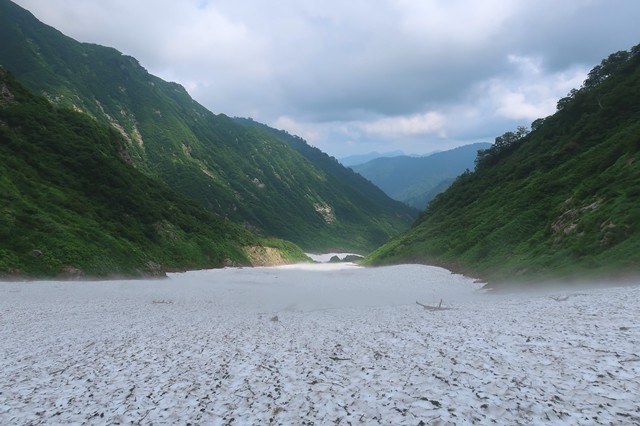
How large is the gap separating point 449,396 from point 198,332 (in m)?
15.0

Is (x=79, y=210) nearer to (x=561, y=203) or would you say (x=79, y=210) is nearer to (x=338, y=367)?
(x=338, y=367)

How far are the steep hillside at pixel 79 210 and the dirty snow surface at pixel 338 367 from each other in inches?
1065

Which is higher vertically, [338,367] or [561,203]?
[561,203]

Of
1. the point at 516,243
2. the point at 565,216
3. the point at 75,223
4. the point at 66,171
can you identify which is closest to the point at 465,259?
the point at 516,243

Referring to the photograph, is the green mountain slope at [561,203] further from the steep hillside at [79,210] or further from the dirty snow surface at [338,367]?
the steep hillside at [79,210]

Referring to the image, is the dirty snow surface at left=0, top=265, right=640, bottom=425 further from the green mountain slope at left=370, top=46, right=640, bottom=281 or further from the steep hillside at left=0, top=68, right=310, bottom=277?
the steep hillside at left=0, top=68, right=310, bottom=277

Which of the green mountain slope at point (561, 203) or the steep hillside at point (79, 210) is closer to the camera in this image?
the green mountain slope at point (561, 203)

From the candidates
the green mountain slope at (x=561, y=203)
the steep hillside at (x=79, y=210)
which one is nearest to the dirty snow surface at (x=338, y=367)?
the green mountain slope at (x=561, y=203)

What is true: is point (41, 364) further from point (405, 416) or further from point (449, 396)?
point (449, 396)

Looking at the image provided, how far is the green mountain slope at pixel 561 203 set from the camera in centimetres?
3716

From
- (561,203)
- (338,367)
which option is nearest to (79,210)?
(338,367)

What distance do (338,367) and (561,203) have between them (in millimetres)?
55151

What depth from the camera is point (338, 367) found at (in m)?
14.2

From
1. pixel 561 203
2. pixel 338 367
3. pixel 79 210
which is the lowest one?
pixel 338 367
